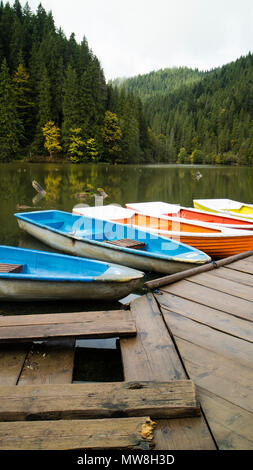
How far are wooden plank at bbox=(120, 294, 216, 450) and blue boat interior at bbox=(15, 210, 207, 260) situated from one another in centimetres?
267

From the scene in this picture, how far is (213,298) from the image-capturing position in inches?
142

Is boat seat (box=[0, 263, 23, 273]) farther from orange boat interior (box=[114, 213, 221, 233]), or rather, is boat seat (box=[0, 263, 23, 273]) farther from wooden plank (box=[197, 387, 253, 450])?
wooden plank (box=[197, 387, 253, 450])

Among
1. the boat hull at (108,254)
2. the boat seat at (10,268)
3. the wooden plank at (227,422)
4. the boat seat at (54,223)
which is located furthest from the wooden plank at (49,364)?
the boat seat at (54,223)

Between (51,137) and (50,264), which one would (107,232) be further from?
(51,137)

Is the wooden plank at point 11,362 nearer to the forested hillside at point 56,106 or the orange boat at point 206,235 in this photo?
the orange boat at point 206,235

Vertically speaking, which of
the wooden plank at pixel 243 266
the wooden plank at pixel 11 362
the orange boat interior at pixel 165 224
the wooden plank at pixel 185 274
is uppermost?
the orange boat interior at pixel 165 224

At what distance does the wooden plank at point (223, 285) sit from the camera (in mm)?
3723

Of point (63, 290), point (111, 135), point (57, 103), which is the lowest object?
point (63, 290)

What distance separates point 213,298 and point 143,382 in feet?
6.01

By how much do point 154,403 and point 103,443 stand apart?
0.38m

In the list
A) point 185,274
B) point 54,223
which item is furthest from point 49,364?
point 54,223

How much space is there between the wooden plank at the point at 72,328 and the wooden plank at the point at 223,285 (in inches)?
56.5

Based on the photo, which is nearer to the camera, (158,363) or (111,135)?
(158,363)
